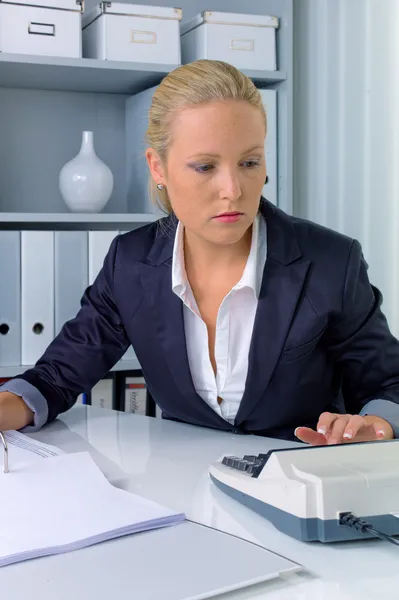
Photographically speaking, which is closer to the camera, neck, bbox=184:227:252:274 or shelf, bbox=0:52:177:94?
neck, bbox=184:227:252:274

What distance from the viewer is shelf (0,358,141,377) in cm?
221

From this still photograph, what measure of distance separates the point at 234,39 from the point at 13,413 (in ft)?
4.61

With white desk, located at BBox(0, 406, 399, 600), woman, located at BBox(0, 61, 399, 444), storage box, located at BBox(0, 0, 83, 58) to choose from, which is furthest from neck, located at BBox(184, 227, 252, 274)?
storage box, located at BBox(0, 0, 83, 58)

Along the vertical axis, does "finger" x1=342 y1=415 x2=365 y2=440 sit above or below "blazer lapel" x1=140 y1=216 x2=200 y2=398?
below

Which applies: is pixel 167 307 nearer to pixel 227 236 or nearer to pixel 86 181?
pixel 227 236

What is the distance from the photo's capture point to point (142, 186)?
7.97 ft

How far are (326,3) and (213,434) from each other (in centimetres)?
169

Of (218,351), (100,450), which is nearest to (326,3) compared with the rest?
(218,351)

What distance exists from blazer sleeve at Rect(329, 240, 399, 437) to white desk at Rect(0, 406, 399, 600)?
217 millimetres

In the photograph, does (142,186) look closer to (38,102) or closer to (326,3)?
(38,102)

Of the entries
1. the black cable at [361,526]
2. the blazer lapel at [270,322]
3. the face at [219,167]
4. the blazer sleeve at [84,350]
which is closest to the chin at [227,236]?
the face at [219,167]

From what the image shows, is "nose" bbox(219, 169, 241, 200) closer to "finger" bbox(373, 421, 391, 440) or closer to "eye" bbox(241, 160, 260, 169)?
"eye" bbox(241, 160, 260, 169)

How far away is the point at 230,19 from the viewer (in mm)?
2344

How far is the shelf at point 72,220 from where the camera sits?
2209 mm
